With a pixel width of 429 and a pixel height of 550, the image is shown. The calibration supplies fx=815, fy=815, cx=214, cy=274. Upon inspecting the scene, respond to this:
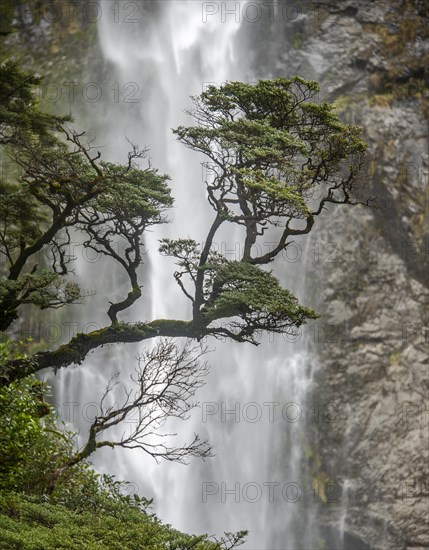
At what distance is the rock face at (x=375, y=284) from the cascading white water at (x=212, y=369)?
985 millimetres

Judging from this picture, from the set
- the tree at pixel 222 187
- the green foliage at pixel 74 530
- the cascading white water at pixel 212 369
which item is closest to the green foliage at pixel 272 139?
the tree at pixel 222 187

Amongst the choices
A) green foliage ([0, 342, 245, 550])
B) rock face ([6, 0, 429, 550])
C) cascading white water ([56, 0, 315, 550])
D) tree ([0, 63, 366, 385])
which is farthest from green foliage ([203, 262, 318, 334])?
cascading white water ([56, 0, 315, 550])

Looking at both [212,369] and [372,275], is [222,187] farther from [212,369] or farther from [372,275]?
[372,275]

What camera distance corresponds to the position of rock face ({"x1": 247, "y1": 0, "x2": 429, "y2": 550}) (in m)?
25.6

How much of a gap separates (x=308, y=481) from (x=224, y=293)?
662 inches

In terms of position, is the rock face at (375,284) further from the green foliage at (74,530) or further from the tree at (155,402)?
the green foliage at (74,530)

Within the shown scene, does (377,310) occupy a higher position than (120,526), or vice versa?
(377,310)

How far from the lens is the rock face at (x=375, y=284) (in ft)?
84.1

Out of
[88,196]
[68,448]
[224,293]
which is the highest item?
[88,196]

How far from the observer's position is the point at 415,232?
28.6 metres

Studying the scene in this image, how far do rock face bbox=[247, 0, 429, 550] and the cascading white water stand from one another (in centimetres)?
99

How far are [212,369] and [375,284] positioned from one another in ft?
20.6

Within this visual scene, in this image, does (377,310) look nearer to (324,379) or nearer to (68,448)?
(324,379)

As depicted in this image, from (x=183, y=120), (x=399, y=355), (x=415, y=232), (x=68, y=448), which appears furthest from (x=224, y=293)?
(x=183, y=120)
